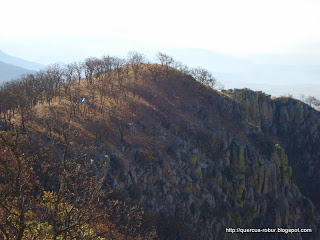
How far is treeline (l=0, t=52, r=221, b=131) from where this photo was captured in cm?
3653

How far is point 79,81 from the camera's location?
5644cm

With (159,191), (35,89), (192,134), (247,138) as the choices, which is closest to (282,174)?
(247,138)

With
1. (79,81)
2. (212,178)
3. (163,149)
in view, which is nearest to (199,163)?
(212,178)

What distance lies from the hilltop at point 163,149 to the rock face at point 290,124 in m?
1.02

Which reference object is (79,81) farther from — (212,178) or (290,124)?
(290,124)

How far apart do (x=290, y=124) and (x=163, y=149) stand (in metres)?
44.3

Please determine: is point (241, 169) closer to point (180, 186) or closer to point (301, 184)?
point (180, 186)

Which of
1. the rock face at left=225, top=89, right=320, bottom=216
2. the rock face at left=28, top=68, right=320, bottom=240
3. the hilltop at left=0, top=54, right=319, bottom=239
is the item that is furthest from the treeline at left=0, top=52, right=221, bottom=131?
the rock face at left=225, top=89, right=320, bottom=216

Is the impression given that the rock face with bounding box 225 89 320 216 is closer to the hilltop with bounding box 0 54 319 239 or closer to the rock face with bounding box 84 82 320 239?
the hilltop with bounding box 0 54 319 239

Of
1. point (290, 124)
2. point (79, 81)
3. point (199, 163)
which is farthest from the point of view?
point (290, 124)

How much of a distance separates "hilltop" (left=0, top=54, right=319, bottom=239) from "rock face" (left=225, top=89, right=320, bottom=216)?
3.35ft

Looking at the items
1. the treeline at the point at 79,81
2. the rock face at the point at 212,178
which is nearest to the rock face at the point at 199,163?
the rock face at the point at 212,178

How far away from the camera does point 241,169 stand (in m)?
48.2

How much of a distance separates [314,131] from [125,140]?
53767 millimetres
